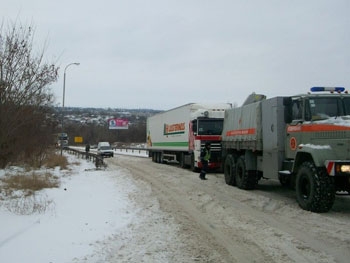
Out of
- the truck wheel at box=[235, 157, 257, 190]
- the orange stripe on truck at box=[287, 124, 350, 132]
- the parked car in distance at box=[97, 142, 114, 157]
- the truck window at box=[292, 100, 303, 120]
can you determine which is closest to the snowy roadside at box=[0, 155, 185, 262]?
the truck wheel at box=[235, 157, 257, 190]

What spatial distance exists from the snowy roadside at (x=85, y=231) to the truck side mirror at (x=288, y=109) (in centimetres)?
439

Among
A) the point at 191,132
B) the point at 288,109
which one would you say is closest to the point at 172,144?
the point at 191,132

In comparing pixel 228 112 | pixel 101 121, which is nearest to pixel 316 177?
pixel 228 112

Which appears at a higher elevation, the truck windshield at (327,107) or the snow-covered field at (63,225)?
the truck windshield at (327,107)

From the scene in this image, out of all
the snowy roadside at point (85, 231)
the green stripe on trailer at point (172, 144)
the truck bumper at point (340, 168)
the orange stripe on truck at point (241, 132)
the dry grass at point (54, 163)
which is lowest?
the snowy roadside at point (85, 231)

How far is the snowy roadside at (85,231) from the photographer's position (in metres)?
6.65

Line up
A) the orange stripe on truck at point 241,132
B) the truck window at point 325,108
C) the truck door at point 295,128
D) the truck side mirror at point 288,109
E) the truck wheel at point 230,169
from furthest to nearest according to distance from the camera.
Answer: the truck wheel at point 230,169 < the orange stripe on truck at point 241,132 < the truck side mirror at point 288,109 < the truck door at point 295,128 < the truck window at point 325,108

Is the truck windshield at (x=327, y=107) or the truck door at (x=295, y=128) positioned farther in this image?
the truck door at (x=295, y=128)

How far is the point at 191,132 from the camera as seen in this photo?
84.3ft

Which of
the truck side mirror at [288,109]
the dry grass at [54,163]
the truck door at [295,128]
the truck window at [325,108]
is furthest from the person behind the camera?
the dry grass at [54,163]

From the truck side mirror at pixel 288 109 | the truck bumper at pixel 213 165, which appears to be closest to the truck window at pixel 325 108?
the truck side mirror at pixel 288 109

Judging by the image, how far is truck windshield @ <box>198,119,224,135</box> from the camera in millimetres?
24312

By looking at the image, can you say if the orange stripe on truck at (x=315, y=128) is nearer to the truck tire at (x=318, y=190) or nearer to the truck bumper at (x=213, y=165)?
the truck tire at (x=318, y=190)

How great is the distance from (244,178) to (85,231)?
8471 millimetres
